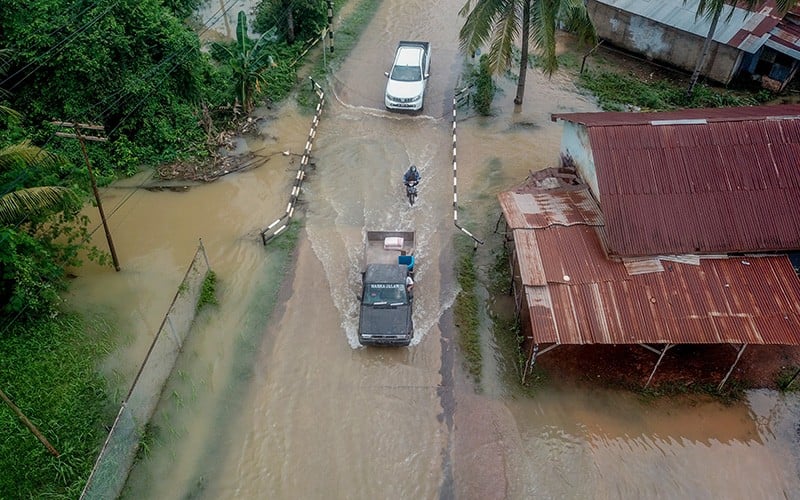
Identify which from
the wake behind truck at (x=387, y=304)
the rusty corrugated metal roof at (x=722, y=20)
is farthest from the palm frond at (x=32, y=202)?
the rusty corrugated metal roof at (x=722, y=20)

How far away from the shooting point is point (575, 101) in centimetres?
2703

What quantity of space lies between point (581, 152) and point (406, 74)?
1103cm

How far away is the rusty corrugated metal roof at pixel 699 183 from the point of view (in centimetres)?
1523

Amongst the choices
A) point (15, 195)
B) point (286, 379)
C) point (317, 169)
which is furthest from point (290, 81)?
point (286, 379)

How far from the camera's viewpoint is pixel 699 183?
1577 centimetres

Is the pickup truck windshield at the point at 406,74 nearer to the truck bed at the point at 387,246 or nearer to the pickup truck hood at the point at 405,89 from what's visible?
the pickup truck hood at the point at 405,89

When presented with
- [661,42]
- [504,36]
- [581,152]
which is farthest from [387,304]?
[661,42]

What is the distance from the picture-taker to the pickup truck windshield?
2604cm

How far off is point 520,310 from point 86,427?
1212 cm

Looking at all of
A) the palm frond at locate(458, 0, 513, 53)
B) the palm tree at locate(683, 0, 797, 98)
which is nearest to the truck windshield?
the palm frond at locate(458, 0, 513, 53)

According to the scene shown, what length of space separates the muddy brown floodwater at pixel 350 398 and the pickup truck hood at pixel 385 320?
0.75 meters

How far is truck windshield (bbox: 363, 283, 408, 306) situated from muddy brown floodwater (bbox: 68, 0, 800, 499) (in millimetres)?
1076

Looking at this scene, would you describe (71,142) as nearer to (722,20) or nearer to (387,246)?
(387,246)

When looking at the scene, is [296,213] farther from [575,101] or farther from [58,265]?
[575,101]
